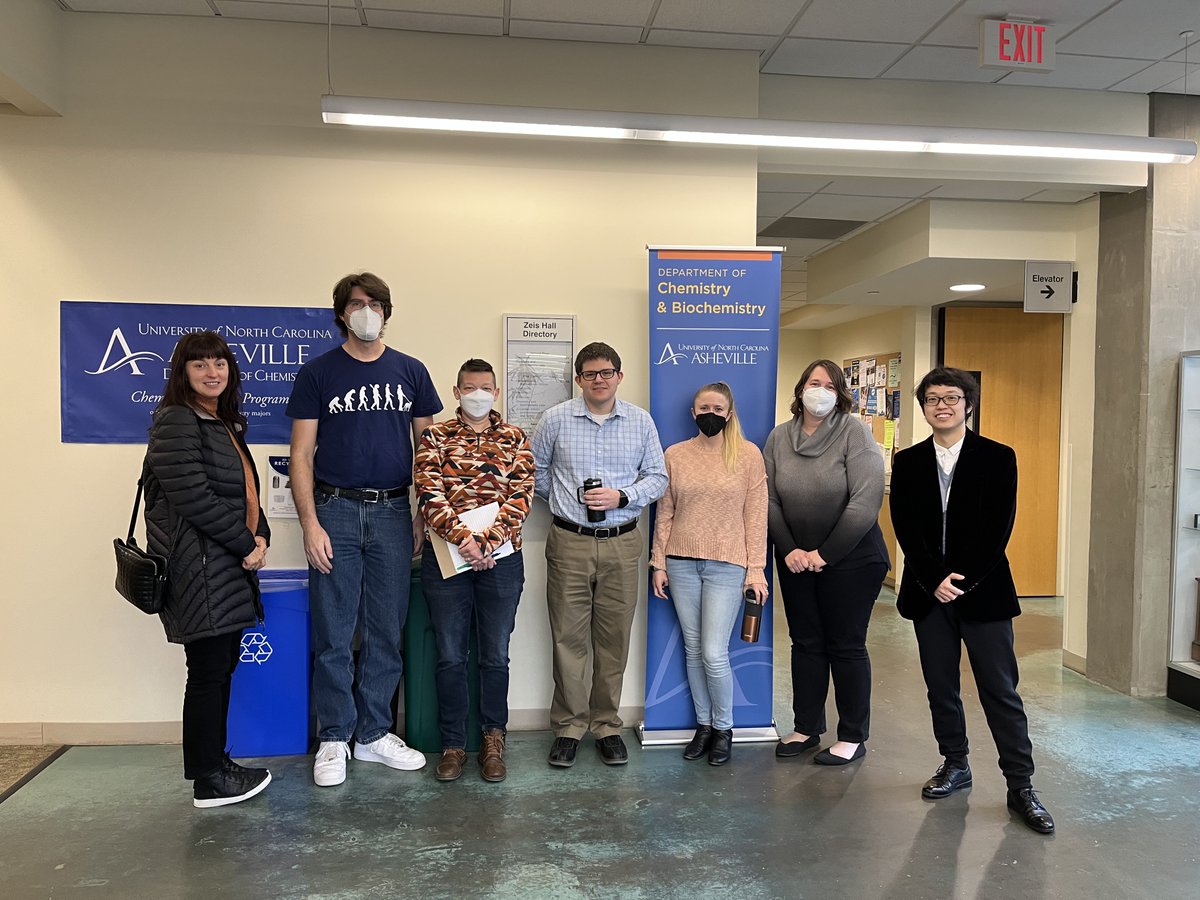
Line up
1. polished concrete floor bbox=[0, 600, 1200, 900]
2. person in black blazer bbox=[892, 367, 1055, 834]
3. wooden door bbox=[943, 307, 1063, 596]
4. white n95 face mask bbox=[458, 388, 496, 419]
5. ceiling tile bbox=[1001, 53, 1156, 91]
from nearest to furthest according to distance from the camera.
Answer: polished concrete floor bbox=[0, 600, 1200, 900]
person in black blazer bbox=[892, 367, 1055, 834]
white n95 face mask bbox=[458, 388, 496, 419]
ceiling tile bbox=[1001, 53, 1156, 91]
wooden door bbox=[943, 307, 1063, 596]

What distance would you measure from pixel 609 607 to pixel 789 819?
107cm

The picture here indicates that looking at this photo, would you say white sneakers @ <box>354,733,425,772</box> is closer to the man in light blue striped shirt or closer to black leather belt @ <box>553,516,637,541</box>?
the man in light blue striped shirt

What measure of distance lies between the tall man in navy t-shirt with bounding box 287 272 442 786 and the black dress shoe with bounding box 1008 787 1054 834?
2307 millimetres

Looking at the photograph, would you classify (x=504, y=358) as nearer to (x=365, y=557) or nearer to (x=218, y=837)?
(x=365, y=557)

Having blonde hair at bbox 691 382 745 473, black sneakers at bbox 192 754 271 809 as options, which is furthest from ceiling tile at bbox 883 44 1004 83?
black sneakers at bbox 192 754 271 809

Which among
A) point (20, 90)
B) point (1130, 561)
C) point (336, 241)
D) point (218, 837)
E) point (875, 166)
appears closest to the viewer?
point (218, 837)

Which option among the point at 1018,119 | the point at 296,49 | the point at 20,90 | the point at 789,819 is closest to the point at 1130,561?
the point at 1018,119

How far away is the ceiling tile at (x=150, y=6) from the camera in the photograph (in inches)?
141

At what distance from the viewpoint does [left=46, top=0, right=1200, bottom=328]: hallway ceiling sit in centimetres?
357

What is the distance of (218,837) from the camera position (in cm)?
291

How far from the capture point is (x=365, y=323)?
329 cm

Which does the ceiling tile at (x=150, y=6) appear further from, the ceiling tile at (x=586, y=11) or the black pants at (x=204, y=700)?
the black pants at (x=204, y=700)

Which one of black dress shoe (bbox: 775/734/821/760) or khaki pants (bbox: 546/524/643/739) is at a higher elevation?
khaki pants (bbox: 546/524/643/739)

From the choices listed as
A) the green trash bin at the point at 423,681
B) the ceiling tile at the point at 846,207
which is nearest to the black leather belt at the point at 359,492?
the green trash bin at the point at 423,681
